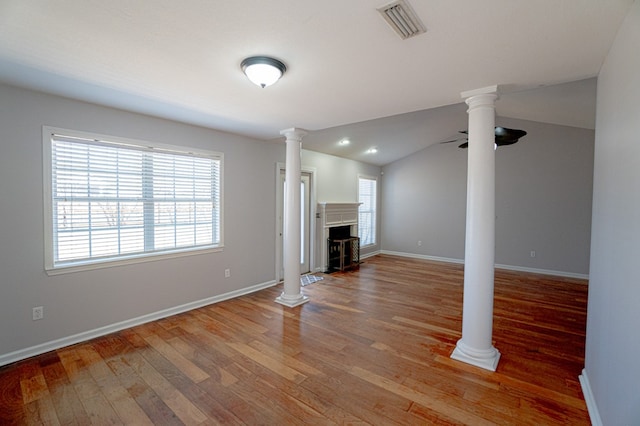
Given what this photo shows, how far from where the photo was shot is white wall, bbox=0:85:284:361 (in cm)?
253

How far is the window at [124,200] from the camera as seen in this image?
2.81 metres

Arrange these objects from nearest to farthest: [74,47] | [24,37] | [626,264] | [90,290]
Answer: [626,264] < [24,37] < [74,47] < [90,290]

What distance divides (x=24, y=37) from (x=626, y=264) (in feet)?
12.3

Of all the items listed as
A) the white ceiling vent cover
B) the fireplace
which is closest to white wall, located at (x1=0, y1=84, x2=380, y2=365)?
the fireplace

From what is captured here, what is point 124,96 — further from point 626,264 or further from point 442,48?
point 626,264

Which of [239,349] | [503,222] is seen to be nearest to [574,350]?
[239,349]

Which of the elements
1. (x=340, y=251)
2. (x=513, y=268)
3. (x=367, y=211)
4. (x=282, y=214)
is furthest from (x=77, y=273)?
(x=513, y=268)

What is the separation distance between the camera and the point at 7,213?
2512mm

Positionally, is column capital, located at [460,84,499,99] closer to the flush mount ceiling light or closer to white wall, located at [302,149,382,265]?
the flush mount ceiling light

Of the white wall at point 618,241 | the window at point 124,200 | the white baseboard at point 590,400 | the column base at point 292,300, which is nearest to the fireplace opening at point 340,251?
the column base at point 292,300

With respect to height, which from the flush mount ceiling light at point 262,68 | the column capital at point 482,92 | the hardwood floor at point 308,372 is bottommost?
the hardwood floor at point 308,372

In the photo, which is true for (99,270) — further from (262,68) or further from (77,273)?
(262,68)

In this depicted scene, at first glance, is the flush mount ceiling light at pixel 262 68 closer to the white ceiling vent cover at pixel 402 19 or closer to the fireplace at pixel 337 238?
the white ceiling vent cover at pixel 402 19

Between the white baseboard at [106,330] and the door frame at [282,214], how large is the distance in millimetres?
855
